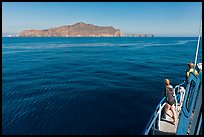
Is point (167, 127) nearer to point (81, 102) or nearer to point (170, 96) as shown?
point (170, 96)

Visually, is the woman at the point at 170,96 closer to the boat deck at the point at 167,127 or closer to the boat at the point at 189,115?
the boat deck at the point at 167,127

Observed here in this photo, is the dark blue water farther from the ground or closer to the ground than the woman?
closer to the ground

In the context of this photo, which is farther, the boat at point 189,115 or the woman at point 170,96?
the woman at point 170,96

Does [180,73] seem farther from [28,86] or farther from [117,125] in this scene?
[28,86]

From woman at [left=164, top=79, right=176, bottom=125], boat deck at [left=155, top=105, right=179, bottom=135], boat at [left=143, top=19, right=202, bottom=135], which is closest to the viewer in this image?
boat at [left=143, top=19, right=202, bottom=135]

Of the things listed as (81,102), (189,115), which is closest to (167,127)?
(189,115)

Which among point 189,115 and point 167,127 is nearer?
point 189,115

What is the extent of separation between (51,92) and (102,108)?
759 cm

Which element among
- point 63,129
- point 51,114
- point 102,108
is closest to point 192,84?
point 63,129

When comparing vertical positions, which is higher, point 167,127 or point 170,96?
point 170,96

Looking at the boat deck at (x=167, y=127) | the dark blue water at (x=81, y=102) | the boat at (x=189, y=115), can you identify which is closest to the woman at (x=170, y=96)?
the boat deck at (x=167, y=127)

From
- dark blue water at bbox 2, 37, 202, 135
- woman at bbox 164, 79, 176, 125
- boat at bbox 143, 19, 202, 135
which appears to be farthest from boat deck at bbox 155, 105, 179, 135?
dark blue water at bbox 2, 37, 202, 135

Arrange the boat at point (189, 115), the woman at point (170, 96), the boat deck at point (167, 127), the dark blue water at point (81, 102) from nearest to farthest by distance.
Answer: the boat at point (189, 115) < the boat deck at point (167, 127) < the woman at point (170, 96) < the dark blue water at point (81, 102)

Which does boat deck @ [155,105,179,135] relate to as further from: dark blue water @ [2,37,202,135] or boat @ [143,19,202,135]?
dark blue water @ [2,37,202,135]
